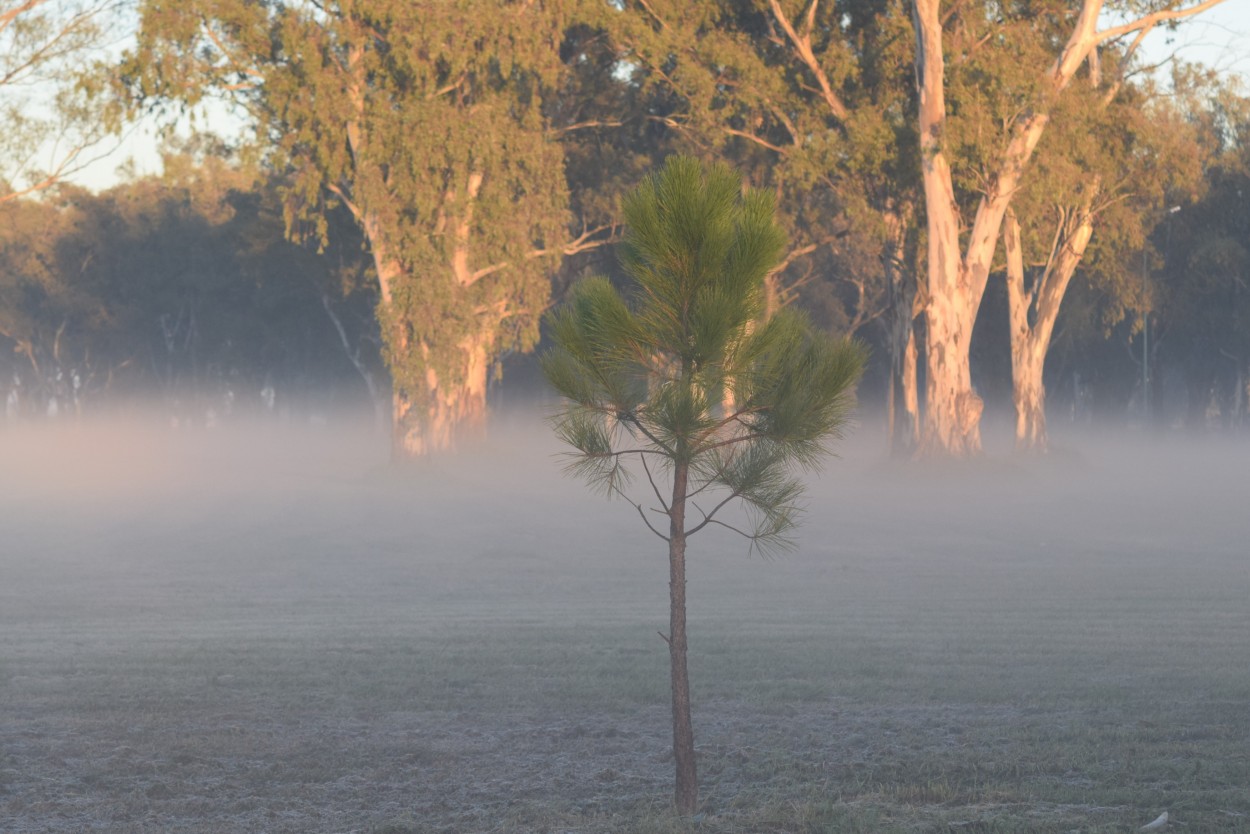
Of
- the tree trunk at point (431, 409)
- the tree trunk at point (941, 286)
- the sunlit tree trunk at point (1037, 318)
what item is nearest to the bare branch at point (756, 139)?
the tree trunk at point (941, 286)

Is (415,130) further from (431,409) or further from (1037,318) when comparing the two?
(1037,318)

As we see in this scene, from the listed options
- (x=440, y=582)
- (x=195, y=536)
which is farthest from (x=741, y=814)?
(x=195, y=536)

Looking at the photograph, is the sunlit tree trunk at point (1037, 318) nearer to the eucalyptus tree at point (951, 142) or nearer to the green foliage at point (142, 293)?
the eucalyptus tree at point (951, 142)

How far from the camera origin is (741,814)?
23.7ft

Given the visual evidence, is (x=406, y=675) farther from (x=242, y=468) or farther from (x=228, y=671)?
(x=242, y=468)

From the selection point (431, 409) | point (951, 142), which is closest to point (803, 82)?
point (951, 142)

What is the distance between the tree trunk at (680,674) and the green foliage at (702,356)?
0.08m

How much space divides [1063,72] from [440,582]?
→ 18816 millimetres

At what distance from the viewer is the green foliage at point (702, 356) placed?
7164mm

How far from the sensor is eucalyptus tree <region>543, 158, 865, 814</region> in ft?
23.5

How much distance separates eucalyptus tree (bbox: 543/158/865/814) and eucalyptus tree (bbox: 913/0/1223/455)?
2541cm

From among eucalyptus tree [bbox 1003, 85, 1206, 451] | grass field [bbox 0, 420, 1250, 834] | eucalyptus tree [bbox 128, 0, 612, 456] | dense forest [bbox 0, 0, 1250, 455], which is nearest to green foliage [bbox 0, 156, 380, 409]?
dense forest [bbox 0, 0, 1250, 455]

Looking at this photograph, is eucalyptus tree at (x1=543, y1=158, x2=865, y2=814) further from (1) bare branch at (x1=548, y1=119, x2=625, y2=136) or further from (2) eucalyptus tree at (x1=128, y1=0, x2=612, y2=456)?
(1) bare branch at (x1=548, y1=119, x2=625, y2=136)

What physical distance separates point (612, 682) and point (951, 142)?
2353cm
